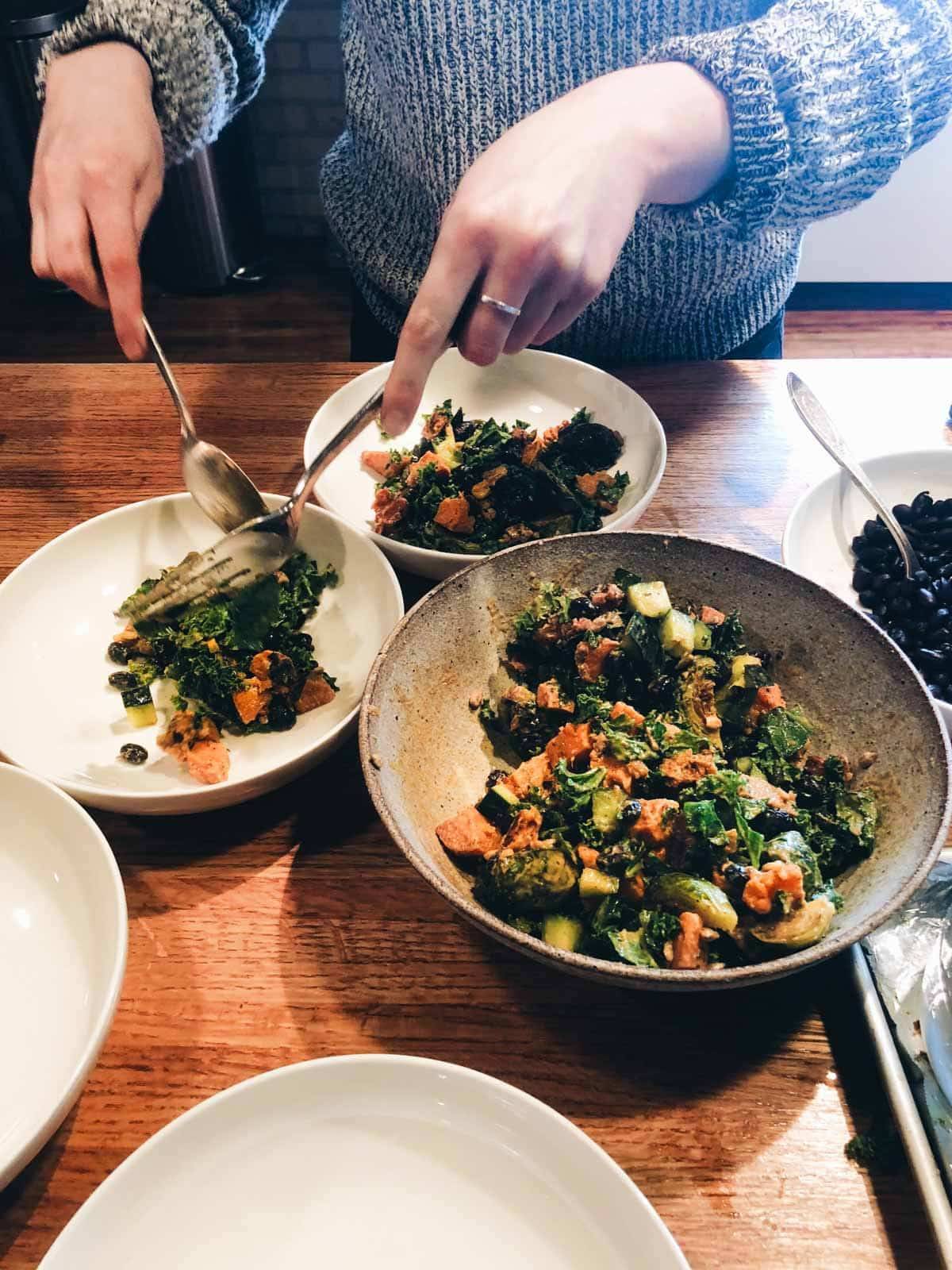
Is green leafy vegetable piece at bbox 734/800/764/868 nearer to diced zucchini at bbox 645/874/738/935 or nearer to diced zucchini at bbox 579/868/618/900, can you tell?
diced zucchini at bbox 645/874/738/935

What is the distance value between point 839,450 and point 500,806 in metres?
1.06

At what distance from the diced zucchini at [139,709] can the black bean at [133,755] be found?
0.05m

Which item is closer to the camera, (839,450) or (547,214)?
(547,214)

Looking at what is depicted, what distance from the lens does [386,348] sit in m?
2.44

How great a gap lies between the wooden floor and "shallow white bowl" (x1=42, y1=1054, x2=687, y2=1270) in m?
4.08

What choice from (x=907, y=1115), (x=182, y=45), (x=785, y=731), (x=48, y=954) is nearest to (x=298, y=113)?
(x=182, y=45)

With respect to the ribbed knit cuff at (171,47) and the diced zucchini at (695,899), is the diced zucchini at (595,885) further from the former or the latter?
the ribbed knit cuff at (171,47)

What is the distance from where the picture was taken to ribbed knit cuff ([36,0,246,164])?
1.77m

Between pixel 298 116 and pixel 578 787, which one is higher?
pixel 298 116

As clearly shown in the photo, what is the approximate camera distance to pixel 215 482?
63.1 inches

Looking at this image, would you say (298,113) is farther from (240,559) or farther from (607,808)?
(607,808)

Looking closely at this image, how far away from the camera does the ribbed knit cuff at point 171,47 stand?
69.6 inches

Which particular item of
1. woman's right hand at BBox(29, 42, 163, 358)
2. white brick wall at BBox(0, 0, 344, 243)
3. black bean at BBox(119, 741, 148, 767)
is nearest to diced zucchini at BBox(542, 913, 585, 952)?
black bean at BBox(119, 741, 148, 767)

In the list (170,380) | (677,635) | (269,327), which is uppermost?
(170,380)
